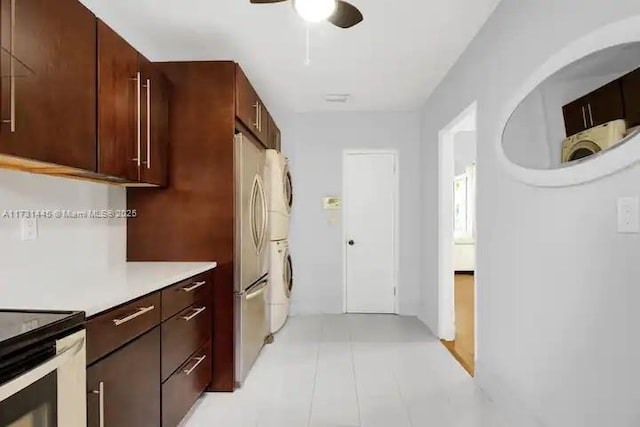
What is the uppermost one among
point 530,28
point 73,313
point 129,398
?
point 530,28

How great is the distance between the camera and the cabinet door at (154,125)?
2.62m

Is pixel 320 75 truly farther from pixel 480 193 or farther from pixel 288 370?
pixel 288 370

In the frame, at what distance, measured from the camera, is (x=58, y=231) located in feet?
7.93

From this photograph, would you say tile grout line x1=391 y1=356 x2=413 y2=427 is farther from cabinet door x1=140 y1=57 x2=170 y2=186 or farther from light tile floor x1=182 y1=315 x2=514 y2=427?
cabinet door x1=140 y1=57 x2=170 y2=186

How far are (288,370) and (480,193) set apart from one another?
76.4 inches

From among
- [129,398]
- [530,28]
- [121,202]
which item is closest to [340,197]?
[121,202]

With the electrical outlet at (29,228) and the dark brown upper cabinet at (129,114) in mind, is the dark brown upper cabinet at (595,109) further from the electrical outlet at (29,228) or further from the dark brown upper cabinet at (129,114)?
the electrical outlet at (29,228)

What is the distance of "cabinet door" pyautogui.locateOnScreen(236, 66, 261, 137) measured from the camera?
3.06m

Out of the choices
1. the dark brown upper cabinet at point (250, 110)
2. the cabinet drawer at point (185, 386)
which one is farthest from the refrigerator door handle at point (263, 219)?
the cabinet drawer at point (185, 386)

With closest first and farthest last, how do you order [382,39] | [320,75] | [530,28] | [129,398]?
[129,398] < [530,28] < [382,39] < [320,75]

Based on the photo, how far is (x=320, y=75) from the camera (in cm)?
412

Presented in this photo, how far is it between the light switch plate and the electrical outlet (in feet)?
8.48

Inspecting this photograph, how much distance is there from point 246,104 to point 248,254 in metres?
1.10

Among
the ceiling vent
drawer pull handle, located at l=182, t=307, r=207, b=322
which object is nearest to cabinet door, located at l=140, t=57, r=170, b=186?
drawer pull handle, located at l=182, t=307, r=207, b=322
